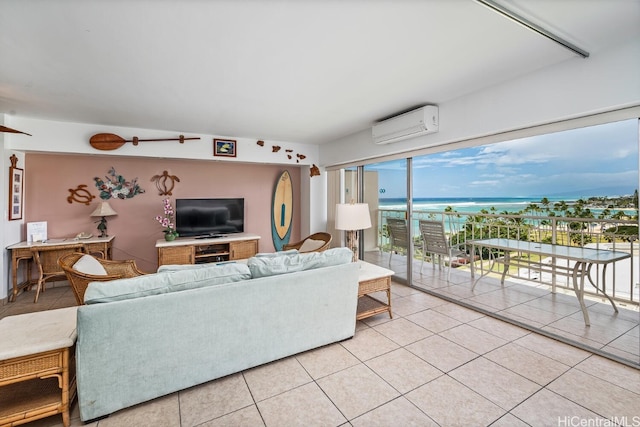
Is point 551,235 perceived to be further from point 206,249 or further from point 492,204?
point 206,249

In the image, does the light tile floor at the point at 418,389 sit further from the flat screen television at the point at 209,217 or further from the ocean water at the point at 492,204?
the flat screen television at the point at 209,217

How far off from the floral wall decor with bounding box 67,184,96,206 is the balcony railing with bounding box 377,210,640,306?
4.80 meters

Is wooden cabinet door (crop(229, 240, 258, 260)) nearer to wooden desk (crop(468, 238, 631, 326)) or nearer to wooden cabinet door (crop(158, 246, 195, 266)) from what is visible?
wooden cabinet door (crop(158, 246, 195, 266))

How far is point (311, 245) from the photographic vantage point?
402 cm

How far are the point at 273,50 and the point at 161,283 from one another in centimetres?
177

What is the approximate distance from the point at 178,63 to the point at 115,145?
257 centimetres

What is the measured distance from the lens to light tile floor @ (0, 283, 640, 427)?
5.50 feet

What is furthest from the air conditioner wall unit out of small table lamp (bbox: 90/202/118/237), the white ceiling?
small table lamp (bbox: 90/202/118/237)

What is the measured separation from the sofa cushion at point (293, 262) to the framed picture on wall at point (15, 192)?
3.68m

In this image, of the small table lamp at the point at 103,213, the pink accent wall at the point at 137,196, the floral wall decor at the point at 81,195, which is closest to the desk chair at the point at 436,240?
the pink accent wall at the point at 137,196

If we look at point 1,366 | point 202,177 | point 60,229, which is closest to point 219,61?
point 1,366

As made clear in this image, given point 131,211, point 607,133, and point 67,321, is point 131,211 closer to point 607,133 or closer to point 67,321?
point 67,321

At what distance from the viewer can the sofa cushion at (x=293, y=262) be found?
212cm

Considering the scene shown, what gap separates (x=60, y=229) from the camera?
166 inches
